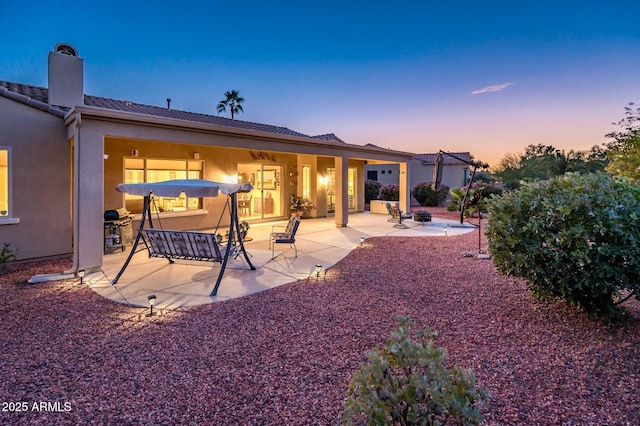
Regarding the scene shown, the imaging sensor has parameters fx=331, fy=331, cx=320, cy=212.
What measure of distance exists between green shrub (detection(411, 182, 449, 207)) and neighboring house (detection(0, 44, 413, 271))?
1266 cm

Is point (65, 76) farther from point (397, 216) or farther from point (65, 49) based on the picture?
point (397, 216)

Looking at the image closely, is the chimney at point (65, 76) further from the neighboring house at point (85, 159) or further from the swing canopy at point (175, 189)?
the swing canopy at point (175, 189)

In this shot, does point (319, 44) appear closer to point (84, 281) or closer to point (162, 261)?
point (162, 261)

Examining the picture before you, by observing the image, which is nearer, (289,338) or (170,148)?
(289,338)

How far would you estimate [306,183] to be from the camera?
52.9 feet

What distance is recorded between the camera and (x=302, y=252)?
9.05 metres

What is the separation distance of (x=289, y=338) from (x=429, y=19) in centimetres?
1292

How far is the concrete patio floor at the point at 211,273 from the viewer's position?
18.5ft

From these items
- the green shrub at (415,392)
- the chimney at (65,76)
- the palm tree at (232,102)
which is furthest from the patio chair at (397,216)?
the palm tree at (232,102)

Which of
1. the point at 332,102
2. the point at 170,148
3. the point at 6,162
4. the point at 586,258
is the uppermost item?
the point at 332,102

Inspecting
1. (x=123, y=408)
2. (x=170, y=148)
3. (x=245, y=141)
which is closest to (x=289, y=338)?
(x=123, y=408)

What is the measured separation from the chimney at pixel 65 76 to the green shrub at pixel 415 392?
33.9 ft

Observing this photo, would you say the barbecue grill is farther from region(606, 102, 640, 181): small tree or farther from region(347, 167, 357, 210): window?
region(606, 102, 640, 181): small tree

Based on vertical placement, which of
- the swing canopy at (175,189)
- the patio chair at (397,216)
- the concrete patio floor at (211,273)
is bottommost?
the concrete patio floor at (211,273)
